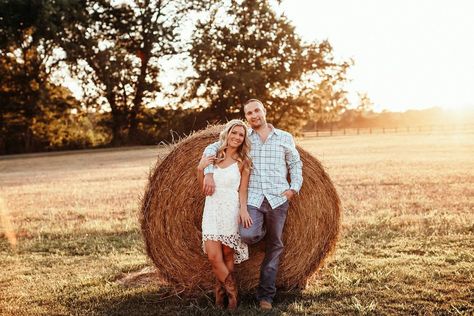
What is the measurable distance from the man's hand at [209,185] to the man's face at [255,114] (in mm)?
622

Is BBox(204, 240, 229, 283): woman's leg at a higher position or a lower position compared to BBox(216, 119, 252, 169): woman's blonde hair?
lower

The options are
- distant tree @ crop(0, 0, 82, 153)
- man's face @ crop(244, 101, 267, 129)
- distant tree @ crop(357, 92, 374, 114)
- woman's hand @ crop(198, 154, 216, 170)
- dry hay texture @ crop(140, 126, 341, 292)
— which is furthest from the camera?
distant tree @ crop(357, 92, 374, 114)

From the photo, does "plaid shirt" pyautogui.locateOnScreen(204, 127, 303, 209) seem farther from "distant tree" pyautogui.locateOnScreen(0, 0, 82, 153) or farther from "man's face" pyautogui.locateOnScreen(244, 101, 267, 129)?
"distant tree" pyautogui.locateOnScreen(0, 0, 82, 153)

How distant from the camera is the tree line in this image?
118 ft

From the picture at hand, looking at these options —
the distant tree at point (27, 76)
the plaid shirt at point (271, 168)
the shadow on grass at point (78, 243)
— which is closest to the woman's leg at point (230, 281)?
the plaid shirt at point (271, 168)

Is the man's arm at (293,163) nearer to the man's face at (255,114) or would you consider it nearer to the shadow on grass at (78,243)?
the man's face at (255,114)

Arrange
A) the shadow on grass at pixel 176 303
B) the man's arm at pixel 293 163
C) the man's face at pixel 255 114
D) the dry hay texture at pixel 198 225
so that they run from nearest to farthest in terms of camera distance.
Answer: the shadow on grass at pixel 176 303 < the man's face at pixel 255 114 < the man's arm at pixel 293 163 < the dry hay texture at pixel 198 225

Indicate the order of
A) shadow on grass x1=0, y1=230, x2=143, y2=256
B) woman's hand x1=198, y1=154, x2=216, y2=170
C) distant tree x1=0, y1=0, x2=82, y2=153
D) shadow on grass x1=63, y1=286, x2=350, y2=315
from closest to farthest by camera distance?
shadow on grass x1=63, y1=286, x2=350, y2=315 → woman's hand x1=198, y1=154, x2=216, y2=170 → shadow on grass x1=0, y1=230, x2=143, y2=256 → distant tree x1=0, y1=0, x2=82, y2=153

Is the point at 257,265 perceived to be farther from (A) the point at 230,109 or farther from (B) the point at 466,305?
(A) the point at 230,109

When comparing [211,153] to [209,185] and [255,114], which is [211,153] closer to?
[209,185]

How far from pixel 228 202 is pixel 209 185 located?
217 mm

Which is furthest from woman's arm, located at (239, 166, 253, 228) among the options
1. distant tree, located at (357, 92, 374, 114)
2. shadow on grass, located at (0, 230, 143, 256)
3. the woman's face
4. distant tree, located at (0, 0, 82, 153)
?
distant tree, located at (357, 92, 374, 114)

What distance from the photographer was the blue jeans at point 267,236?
499cm

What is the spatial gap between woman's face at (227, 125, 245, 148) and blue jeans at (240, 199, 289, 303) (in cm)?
56
